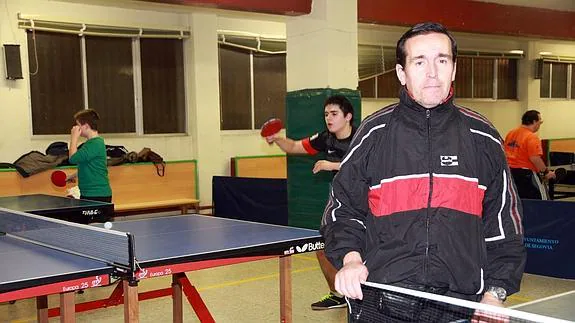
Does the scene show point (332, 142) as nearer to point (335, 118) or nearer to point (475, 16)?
point (335, 118)

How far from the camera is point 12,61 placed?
812 cm

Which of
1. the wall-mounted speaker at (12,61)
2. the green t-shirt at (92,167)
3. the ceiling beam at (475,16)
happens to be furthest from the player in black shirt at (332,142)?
the wall-mounted speaker at (12,61)

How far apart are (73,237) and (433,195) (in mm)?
2064

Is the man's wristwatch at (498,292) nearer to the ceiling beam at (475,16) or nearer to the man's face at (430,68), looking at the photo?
the man's face at (430,68)

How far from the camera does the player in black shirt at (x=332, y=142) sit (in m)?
4.46

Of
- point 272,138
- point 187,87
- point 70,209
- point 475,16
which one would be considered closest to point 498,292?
point 272,138

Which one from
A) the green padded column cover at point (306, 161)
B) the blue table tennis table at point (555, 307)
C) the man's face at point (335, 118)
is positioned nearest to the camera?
the blue table tennis table at point (555, 307)

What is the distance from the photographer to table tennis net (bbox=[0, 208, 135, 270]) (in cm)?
277

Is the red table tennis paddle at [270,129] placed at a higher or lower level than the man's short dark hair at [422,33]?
lower

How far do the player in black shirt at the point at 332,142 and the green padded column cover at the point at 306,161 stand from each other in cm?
203

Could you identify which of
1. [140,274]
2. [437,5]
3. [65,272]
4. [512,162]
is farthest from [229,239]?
[437,5]

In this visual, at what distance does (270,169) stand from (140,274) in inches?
296

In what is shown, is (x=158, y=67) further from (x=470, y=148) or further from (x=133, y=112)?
(x=470, y=148)

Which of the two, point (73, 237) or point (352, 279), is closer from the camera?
point (352, 279)
